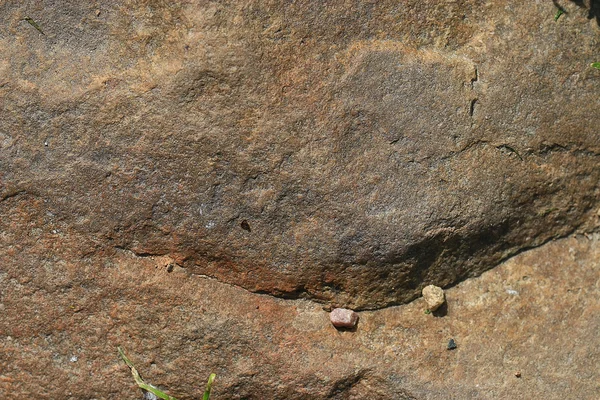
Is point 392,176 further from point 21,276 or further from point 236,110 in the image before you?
point 21,276

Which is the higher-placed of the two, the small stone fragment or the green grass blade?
the small stone fragment

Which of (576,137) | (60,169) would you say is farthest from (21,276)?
(576,137)

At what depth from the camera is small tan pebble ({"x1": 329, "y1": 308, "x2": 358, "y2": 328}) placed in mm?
2307

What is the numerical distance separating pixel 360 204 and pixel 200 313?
62 cm

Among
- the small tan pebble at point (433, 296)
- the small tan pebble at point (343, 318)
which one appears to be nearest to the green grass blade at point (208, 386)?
the small tan pebble at point (343, 318)

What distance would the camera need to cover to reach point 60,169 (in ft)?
7.40

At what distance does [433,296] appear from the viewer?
7.68ft

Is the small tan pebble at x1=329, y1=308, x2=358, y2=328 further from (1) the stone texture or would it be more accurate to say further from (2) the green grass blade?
(2) the green grass blade

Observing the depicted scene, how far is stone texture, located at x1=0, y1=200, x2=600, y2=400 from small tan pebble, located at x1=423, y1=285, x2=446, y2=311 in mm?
100

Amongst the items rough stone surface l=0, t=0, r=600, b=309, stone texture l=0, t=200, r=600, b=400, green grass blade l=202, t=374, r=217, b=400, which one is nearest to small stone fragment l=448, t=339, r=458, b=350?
stone texture l=0, t=200, r=600, b=400

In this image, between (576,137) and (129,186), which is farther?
(576,137)

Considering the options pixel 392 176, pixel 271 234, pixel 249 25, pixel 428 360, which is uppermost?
pixel 249 25

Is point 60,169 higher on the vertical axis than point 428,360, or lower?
higher

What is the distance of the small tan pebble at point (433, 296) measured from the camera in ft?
7.68
